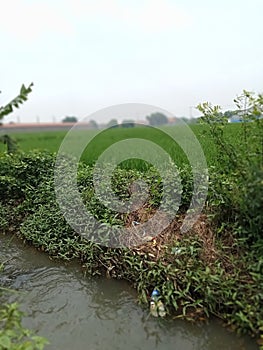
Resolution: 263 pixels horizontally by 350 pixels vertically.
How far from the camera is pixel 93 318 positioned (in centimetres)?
228

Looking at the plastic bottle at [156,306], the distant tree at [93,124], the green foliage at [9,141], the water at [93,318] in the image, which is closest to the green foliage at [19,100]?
the green foliage at [9,141]

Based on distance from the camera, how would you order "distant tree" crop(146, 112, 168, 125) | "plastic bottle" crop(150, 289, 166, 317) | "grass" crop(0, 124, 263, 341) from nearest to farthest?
1. "grass" crop(0, 124, 263, 341)
2. "plastic bottle" crop(150, 289, 166, 317)
3. "distant tree" crop(146, 112, 168, 125)

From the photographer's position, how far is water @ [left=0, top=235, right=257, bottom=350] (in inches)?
79.9

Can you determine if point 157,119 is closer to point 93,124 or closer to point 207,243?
point 93,124

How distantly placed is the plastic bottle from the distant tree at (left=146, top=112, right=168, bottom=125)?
1853 mm

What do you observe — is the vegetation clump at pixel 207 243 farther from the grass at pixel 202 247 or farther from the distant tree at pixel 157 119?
the distant tree at pixel 157 119

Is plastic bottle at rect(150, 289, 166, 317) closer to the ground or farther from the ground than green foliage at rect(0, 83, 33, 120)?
closer to the ground

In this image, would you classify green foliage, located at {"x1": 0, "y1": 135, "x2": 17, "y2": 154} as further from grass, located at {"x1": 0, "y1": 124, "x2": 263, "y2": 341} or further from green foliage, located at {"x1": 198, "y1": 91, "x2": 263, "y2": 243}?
green foliage, located at {"x1": 198, "y1": 91, "x2": 263, "y2": 243}

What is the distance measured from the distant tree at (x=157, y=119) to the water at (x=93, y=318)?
1735mm

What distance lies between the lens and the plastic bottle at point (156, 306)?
2262 mm

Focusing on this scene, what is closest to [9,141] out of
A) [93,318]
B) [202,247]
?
[93,318]

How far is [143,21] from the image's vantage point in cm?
516

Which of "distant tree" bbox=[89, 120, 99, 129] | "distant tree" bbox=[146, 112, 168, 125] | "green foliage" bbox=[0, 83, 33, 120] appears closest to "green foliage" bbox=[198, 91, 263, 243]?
"distant tree" bbox=[146, 112, 168, 125]

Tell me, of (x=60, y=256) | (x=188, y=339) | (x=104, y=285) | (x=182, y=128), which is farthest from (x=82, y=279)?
(x=182, y=128)
